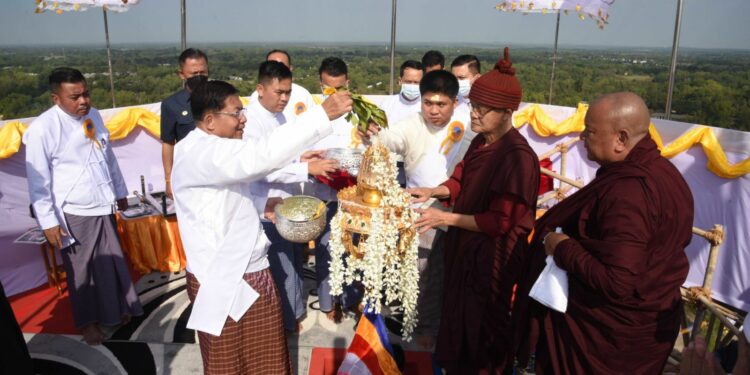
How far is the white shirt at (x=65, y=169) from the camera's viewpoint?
12.6 feet

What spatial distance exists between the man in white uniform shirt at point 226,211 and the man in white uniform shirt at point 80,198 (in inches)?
73.8

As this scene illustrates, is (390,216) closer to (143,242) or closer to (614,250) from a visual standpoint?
(614,250)

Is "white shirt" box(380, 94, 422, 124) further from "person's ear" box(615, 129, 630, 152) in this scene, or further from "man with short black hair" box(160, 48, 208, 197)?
"person's ear" box(615, 129, 630, 152)

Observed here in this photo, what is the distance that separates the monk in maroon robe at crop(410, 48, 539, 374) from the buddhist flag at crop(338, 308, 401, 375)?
0.48 meters

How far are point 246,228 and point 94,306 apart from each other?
8.04ft

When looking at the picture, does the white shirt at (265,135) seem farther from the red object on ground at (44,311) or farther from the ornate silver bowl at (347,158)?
the red object on ground at (44,311)

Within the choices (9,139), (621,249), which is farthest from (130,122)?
(621,249)

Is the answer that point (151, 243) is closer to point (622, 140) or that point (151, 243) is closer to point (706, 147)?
point (622, 140)

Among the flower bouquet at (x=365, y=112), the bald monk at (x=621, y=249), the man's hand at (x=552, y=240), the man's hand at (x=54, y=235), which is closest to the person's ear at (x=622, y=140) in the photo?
the bald monk at (x=621, y=249)

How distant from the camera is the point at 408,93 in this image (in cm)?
609

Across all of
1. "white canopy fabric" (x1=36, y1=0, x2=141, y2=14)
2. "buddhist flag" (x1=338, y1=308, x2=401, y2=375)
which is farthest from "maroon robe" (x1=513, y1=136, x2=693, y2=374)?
"white canopy fabric" (x1=36, y1=0, x2=141, y2=14)

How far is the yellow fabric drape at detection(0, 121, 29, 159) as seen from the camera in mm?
4770

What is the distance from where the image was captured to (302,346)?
13.7 feet

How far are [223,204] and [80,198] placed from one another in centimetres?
219
